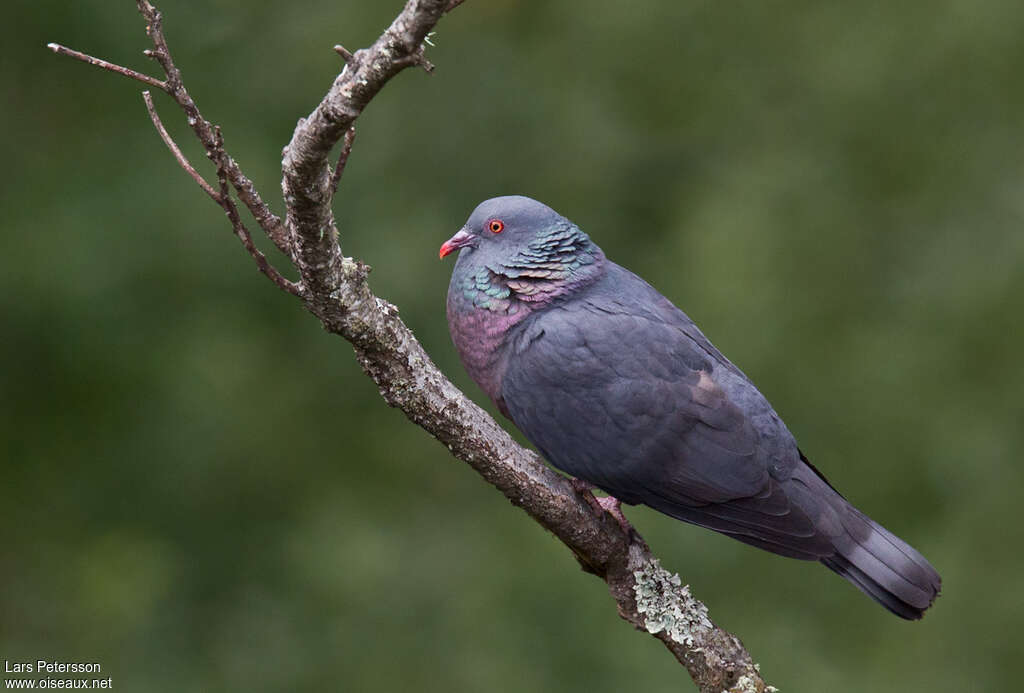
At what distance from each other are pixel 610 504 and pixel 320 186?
1467 millimetres

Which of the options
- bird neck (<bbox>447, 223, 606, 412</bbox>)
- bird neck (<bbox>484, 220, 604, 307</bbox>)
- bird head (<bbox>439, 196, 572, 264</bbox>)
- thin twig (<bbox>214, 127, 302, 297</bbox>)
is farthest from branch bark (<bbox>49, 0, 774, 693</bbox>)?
bird head (<bbox>439, 196, 572, 264</bbox>)

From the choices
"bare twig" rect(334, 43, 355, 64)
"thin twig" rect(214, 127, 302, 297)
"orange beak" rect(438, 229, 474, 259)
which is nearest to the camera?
"bare twig" rect(334, 43, 355, 64)

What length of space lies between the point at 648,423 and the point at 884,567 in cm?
76

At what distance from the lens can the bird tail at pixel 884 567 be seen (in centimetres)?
318

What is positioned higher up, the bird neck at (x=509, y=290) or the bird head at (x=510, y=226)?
the bird head at (x=510, y=226)

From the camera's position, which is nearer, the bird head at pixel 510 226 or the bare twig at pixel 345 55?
the bare twig at pixel 345 55

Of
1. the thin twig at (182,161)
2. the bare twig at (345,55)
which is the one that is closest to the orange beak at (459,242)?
the thin twig at (182,161)

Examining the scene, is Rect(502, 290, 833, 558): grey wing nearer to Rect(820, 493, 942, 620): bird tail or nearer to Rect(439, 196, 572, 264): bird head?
Rect(820, 493, 942, 620): bird tail

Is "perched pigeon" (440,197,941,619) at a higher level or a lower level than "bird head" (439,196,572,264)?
lower

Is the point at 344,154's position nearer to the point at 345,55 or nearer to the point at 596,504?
the point at 345,55

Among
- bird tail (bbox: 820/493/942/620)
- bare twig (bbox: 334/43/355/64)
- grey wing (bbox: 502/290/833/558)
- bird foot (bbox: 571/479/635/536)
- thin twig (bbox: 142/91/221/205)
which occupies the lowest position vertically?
bird tail (bbox: 820/493/942/620)

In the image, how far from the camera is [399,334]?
104 inches

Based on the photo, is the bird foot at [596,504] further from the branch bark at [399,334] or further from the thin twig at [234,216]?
the thin twig at [234,216]

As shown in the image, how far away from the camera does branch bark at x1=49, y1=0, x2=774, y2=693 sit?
2.07 meters
